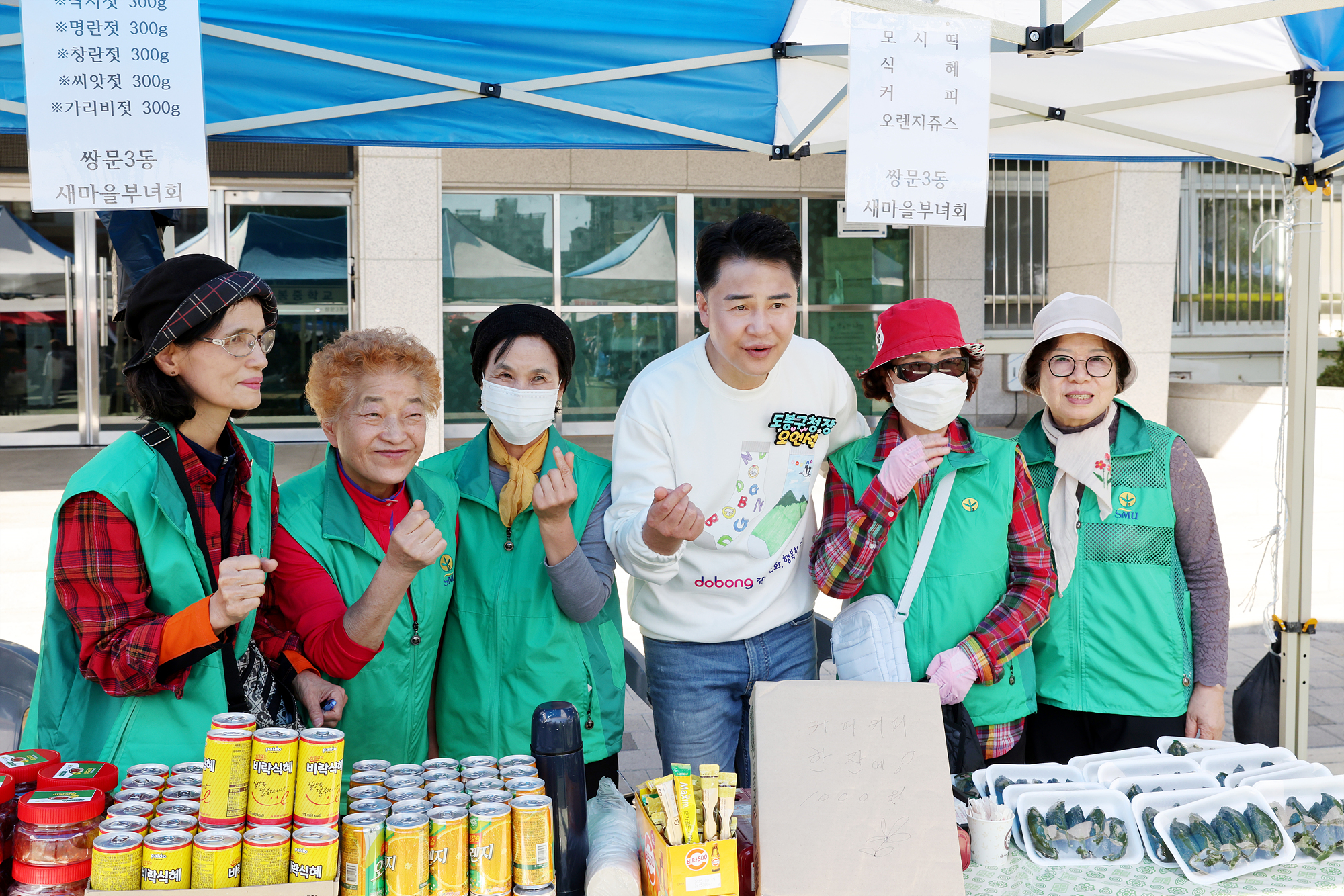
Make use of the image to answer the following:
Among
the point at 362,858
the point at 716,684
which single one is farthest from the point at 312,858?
the point at 716,684

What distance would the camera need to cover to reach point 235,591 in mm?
1802

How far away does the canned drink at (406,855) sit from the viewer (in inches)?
60.6

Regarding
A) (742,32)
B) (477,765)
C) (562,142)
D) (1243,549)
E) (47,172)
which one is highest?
(742,32)

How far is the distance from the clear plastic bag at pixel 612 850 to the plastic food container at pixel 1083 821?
0.79 meters

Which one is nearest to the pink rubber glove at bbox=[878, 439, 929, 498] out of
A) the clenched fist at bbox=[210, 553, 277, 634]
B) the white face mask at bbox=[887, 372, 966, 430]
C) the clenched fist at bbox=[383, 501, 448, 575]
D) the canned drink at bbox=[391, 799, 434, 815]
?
the white face mask at bbox=[887, 372, 966, 430]

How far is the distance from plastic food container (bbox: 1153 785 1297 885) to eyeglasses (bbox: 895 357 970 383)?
1.03 meters

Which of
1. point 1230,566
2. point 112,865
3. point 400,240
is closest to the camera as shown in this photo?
point 112,865

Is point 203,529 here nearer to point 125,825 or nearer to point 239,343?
point 239,343

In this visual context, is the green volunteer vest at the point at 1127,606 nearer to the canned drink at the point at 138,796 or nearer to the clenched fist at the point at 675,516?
the clenched fist at the point at 675,516

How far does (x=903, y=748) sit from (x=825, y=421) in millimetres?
1011

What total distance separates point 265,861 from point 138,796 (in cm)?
27

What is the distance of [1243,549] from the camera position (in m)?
7.55

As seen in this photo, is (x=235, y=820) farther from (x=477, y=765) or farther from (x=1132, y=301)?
(x=1132, y=301)

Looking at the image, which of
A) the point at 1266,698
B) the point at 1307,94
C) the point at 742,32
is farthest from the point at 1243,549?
the point at 742,32
